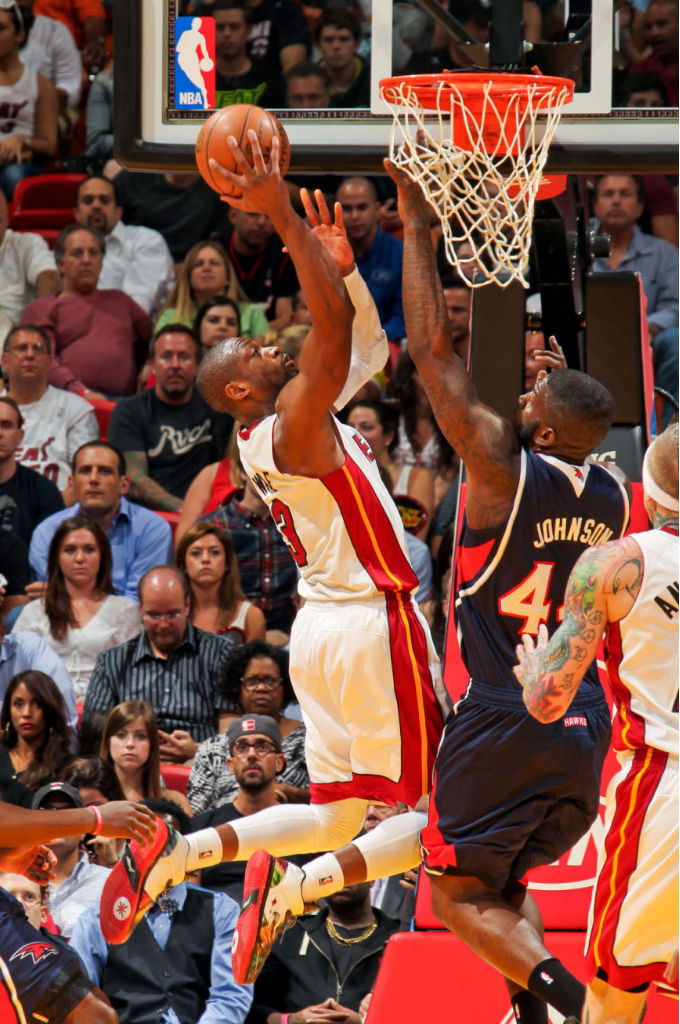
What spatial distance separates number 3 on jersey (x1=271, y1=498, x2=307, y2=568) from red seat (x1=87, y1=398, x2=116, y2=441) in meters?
5.10

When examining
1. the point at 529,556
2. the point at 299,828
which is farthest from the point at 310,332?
the point at 299,828

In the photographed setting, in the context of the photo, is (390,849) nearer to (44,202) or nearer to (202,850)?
(202,850)

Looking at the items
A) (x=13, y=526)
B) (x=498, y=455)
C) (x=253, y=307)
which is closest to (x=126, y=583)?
(x=13, y=526)

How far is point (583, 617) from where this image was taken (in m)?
4.19

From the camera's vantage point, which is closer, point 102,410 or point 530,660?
point 530,660

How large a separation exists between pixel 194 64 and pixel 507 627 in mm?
2717

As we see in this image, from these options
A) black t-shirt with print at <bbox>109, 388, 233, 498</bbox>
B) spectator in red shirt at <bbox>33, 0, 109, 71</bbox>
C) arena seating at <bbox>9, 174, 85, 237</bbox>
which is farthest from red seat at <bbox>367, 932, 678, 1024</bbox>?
spectator in red shirt at <bbox>33, 0, 109, 71</bbox>

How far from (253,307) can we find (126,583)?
2.17 metres

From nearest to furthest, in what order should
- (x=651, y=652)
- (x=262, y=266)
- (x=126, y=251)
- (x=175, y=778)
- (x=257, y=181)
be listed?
(x=651, y=652) < (x=257, y=181) < (x=175, y=778) < (x=262, y=266) < (x=126, y=251)

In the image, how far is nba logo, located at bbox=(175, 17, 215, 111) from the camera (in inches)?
237

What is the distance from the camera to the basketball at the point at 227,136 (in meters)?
4.58

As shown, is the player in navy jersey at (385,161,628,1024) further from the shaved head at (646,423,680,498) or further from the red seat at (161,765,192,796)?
the red seat at (161,765,192,796)

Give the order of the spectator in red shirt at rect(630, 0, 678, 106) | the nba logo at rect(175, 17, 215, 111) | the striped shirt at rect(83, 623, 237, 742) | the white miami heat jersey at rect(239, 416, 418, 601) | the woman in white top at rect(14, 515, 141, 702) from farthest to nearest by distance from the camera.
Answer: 1. the woman in white top at rect(14, 515, 141, 702)
2. the spectator in red shirt at rect(630, 0, 678, 106)
3. the striped shirt at rect(83, 623, 237, 742)
4. the nba logo at rect(175, 17, 215, 111)
5. the white miami heat jersey at rect(239, 416, 418, 601)

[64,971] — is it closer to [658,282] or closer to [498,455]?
[498,455]
